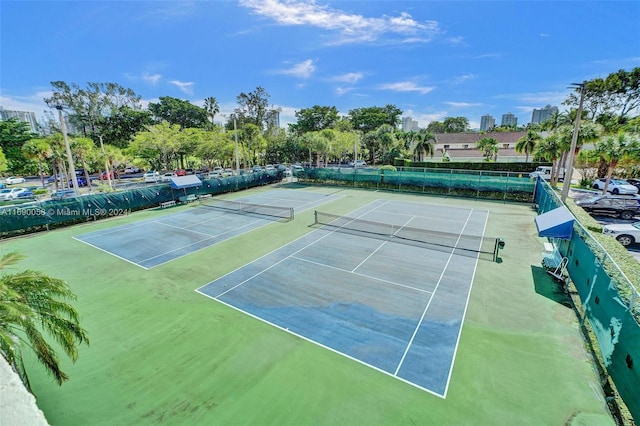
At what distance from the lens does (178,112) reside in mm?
71375

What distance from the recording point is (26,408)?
2404 millimetres

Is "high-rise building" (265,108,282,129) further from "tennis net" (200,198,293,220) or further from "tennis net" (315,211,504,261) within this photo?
"tennis net" (315,211,504,261)

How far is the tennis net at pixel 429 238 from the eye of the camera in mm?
14713

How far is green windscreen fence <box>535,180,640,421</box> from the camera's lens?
6.05m

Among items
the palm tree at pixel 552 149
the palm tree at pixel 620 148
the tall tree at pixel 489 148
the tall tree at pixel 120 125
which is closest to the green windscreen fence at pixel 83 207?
the palm tree at pixel 552 149

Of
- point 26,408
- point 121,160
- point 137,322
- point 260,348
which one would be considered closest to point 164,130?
point 121,160

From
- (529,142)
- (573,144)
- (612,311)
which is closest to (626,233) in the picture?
(573,144)

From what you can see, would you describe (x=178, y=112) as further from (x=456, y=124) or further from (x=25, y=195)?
(x=456, y=124)

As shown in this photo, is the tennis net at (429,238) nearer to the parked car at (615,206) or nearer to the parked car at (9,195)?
the parked car at (615,206)

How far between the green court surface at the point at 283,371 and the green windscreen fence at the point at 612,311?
1.94 feet

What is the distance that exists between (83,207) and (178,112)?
5800 centimetres

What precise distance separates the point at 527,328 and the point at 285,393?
7699 millimetres

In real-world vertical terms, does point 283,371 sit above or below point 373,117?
below

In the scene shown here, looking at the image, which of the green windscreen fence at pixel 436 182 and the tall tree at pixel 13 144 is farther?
the tall tree at pixel 13 144
